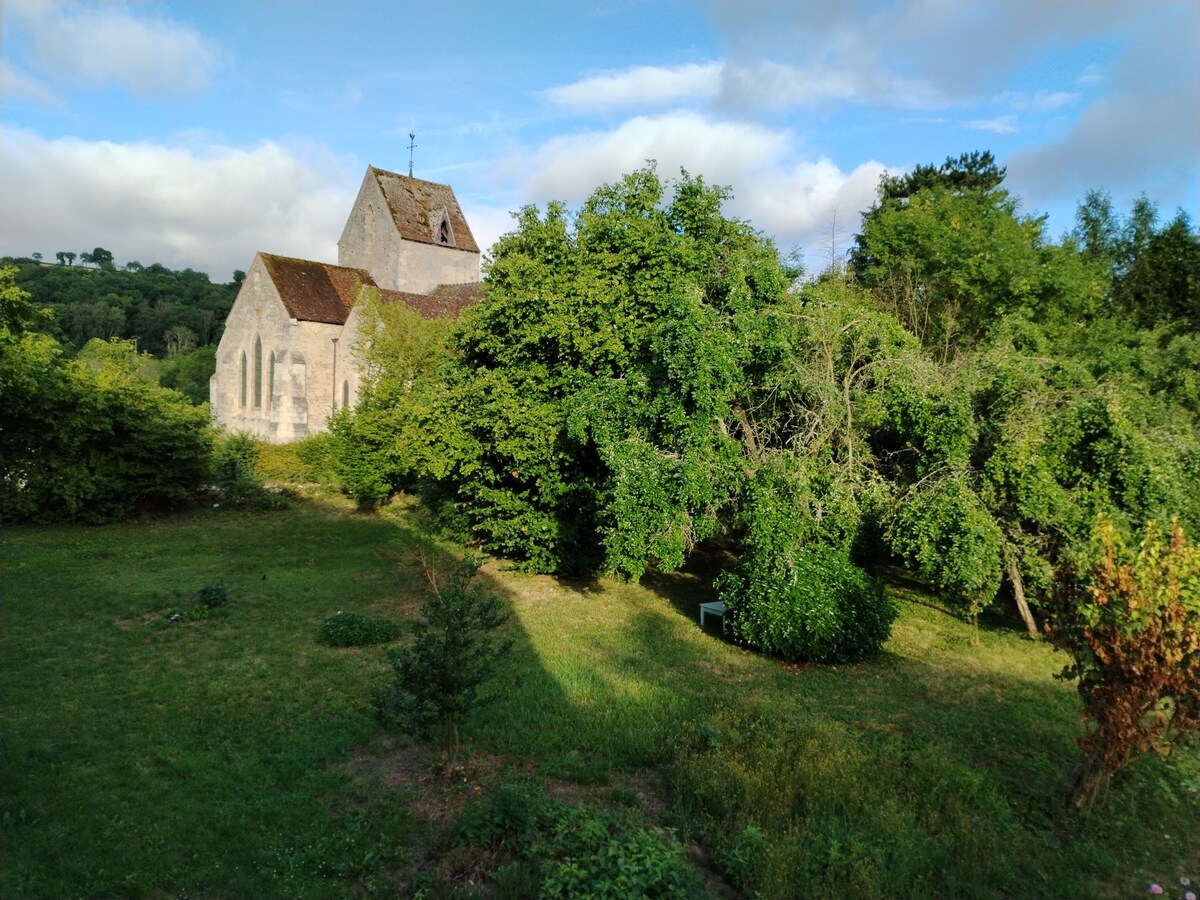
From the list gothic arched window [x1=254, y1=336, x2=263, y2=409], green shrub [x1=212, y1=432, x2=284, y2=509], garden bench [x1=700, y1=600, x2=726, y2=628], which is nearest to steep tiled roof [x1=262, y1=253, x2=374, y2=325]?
gothic arched window [x1=254, y1=336, x2=263, y2=409]

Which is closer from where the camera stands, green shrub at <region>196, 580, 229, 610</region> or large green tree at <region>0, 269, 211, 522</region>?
green shrub at <region>196, 580, 229, 610</region>

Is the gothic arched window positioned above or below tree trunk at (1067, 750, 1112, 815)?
above

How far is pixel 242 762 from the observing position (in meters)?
6.90

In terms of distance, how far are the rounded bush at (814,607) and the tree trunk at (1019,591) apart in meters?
1.87

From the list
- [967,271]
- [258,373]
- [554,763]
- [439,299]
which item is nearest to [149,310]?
[258,373]

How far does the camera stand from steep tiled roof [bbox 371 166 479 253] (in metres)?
36.9

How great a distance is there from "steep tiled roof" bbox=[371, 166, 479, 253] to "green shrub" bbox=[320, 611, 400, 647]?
95.3 feet

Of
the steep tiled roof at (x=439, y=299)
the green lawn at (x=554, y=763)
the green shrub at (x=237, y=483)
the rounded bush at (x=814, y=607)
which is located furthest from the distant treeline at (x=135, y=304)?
the rounded bush at (x=814, y=607)

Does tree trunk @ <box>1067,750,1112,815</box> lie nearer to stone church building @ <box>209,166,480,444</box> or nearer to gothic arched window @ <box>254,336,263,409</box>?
stone church building @ <box>209,166,480,444</box>

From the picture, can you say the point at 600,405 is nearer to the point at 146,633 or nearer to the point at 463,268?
the point at 146,633

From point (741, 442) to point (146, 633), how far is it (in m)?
9.67

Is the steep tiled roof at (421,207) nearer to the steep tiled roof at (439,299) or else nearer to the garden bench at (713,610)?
the steep tiled roof at (439,299)

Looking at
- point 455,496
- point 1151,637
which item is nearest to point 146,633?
point 455,496

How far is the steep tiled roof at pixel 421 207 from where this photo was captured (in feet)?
121
